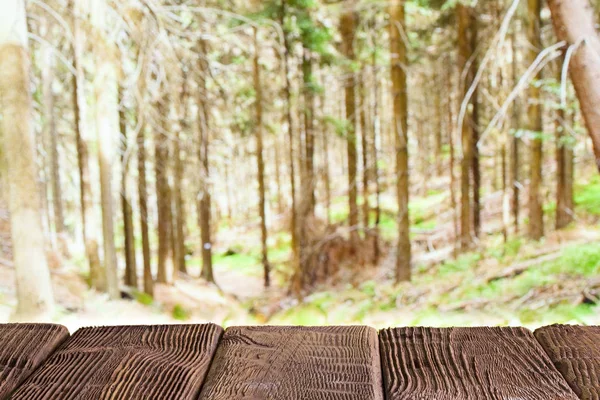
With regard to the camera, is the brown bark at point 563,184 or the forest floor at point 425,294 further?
the brown bark at point 563,184

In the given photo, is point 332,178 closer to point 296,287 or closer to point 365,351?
point 296,287

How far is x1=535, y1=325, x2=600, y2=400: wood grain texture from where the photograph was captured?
89 centimetres

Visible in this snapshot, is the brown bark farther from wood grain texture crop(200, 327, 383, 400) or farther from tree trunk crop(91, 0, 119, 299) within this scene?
wood grain texture crop(200, 327, 383, 400)

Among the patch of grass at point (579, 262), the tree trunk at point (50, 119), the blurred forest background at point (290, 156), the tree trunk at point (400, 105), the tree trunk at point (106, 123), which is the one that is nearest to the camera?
the blurred forest background at point (290, 156)

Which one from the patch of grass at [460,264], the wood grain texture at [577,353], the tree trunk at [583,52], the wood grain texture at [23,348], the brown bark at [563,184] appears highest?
the tree trunk at [583,52]

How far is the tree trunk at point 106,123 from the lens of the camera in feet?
28.2

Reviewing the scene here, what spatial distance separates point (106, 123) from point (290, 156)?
5.25 m

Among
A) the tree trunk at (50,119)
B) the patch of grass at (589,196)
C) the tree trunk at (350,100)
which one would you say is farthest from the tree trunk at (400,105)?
the tree trunk at (50,119)

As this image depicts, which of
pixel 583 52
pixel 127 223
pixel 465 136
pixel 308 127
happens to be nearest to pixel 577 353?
pixel 583 52

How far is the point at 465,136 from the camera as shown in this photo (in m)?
12.5

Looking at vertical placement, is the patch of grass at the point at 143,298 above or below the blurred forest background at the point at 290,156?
below

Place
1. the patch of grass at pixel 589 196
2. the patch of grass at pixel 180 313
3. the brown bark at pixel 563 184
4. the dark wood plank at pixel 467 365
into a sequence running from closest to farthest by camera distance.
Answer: the dark wood plank at pixel 467 365, the patch of grass at pixel 180 313, the brown bark at pixel 563 184, the patch of grass at pixel 589 196

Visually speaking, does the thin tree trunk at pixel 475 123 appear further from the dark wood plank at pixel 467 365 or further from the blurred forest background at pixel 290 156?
the dark wood plank at pixel 467 365

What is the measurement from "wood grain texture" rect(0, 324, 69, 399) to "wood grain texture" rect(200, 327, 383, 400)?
325 mm
